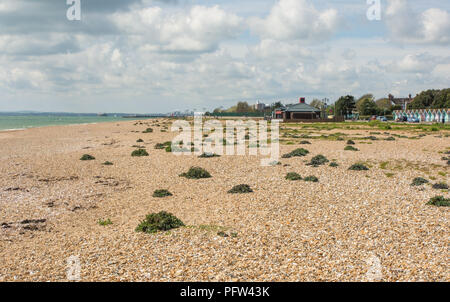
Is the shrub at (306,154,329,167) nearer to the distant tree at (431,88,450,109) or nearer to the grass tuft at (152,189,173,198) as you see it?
the grass tuft at (152,189,173,198)

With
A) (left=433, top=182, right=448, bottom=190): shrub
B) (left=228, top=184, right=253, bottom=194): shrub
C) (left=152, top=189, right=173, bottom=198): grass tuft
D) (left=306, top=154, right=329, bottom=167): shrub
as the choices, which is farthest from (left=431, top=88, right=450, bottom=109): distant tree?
(left=152, top=189, right=173, bottom=198): grass tuft

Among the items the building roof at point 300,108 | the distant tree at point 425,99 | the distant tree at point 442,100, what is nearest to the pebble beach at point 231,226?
the building roof at point 300,108

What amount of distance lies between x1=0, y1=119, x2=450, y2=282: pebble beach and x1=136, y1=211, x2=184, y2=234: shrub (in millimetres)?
326

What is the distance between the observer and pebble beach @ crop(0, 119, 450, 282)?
9344 mm

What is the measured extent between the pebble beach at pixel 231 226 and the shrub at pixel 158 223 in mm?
326

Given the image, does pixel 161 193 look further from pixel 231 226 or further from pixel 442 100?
pixel 442 100

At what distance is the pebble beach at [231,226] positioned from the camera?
9.34m

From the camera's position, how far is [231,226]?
1284 cm

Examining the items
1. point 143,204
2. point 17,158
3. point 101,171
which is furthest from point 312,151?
point 17,158

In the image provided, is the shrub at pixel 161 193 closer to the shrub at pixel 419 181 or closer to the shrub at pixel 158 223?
the shrub at pixel 158 223

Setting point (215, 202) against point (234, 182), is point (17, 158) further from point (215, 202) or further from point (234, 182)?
point (215, 202)

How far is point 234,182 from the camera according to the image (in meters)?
21.0

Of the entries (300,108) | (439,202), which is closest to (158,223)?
(439,202)
